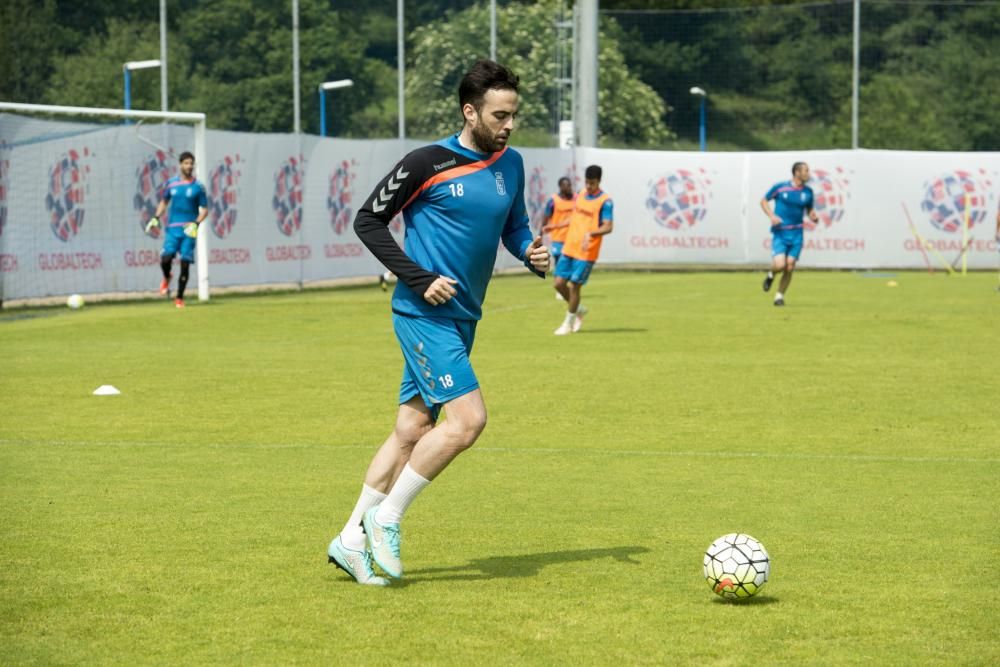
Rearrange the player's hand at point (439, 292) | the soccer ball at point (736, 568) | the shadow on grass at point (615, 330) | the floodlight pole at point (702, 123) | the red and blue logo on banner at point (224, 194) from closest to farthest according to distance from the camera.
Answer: the soccer ball at point (736, 568) < the player's hand at point (439, 292) < the shadow on grass at point (615, 330) < the red and blue logo on banner at point (224, 194) < the floodlight pole at point (702, 123)

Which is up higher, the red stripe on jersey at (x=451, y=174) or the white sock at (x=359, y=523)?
the red stripe on jersey at (x=451, y=174)

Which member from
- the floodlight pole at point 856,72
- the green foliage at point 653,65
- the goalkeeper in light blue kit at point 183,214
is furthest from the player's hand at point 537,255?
the green foliage at point 653,65

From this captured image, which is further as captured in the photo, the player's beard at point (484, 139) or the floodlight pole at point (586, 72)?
the floodlight pole at point (586, 72)

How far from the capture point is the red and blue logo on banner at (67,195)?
959 inches

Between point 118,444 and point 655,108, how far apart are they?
41915 millimetres

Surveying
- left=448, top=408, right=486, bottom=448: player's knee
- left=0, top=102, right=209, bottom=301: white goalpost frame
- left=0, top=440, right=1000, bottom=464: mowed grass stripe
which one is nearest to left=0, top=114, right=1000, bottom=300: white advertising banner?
left=0, top=102, right=209, bottom=301: white goalpost frame

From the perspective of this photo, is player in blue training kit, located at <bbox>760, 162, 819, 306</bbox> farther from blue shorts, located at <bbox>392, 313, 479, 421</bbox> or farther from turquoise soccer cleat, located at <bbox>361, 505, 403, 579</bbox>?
turquoise soccer cleat, located at <bbox>361, 505, 403, 579</bbox>

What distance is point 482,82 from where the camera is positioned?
22.5ft

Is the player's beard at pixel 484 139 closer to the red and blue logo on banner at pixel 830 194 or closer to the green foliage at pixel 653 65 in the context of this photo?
the red and blue logo on banner at pixel 830 194

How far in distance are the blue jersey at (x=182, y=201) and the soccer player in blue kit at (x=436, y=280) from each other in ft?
58.9

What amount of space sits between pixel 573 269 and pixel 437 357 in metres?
14.1

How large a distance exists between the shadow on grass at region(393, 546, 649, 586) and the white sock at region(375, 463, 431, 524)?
313mm

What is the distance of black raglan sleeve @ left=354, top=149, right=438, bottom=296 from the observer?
22.5 ft

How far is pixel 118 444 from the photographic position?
11188mm
